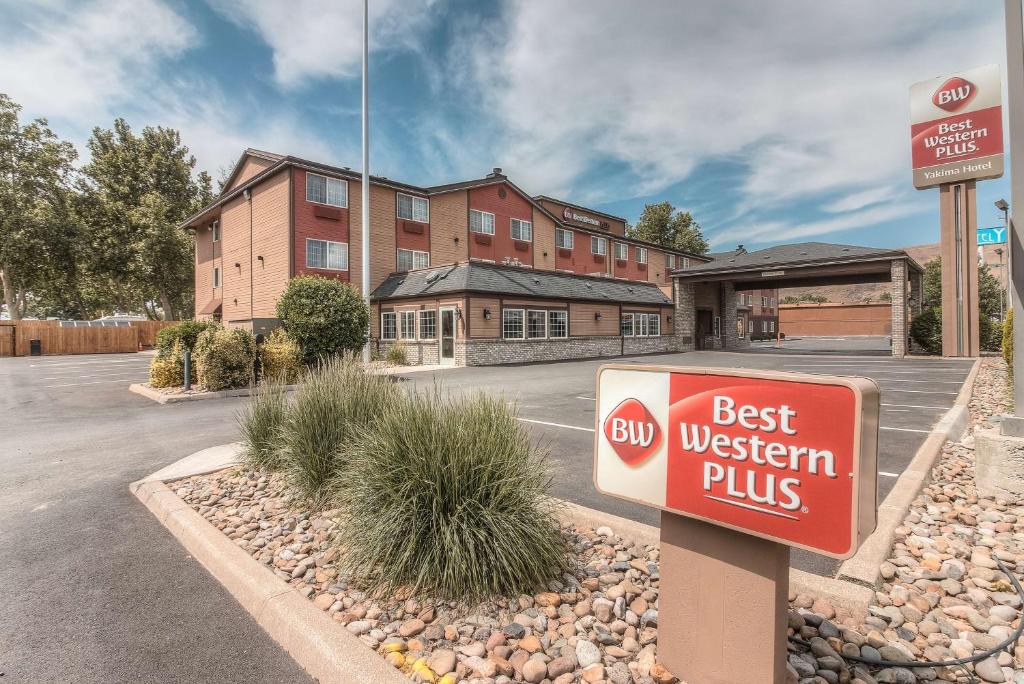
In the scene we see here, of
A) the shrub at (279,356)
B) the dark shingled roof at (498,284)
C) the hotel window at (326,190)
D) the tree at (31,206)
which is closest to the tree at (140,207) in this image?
the tree at (31,206)

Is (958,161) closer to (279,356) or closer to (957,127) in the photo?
(957,127)

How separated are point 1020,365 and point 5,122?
46.5m

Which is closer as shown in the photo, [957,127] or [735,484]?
[735,484]

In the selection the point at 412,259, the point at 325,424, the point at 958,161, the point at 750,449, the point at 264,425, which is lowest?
the point at 264,425

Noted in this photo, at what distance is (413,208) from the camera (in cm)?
2614

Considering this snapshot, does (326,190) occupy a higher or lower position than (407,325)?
higher

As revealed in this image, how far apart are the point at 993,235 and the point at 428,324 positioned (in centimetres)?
2224

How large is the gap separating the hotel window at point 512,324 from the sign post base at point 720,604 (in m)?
19.9

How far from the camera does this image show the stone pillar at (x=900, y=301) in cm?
2244

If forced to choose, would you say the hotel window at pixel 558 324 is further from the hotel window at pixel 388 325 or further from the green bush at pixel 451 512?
the green bush at pixel 451 512

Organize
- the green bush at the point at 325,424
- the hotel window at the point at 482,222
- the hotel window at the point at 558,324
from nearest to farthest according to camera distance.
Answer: the green bush at the point at 325,424 < the hotel window at the point at 558,324 < the hotel window at the point at 482,222

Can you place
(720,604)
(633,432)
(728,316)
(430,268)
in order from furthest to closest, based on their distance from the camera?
(728,316) < (430,268) < (633,432) < (720,604)

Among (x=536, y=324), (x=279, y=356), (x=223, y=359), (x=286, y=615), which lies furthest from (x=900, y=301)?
(x=286, y=615)

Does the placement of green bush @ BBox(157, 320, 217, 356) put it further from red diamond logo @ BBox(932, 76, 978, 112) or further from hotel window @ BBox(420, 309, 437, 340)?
red diamond logo @ BBox(932, 76, 978, 112)
